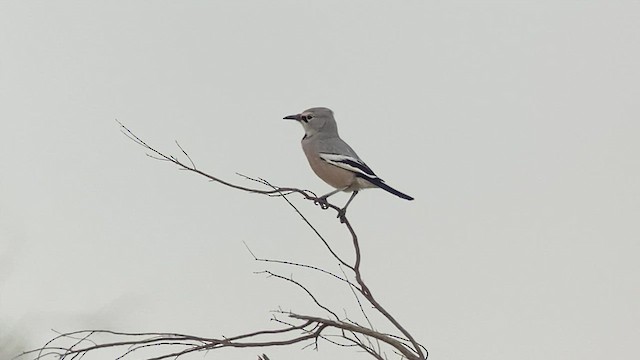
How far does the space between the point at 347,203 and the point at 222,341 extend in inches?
17.5

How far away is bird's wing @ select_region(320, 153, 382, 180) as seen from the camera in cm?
111

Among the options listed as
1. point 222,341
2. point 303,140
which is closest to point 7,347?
point 303,140

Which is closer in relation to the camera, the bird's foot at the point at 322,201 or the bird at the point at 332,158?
the bird's foot at the point at 322,201

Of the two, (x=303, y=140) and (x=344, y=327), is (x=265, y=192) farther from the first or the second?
(x=303, y=140)

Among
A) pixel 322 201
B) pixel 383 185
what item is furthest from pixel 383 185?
pixel 322 201

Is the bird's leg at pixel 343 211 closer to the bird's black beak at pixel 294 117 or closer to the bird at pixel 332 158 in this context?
the bird at pixel 332 158

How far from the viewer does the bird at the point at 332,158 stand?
1.11m

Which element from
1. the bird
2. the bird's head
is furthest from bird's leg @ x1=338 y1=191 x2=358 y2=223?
the bird's head

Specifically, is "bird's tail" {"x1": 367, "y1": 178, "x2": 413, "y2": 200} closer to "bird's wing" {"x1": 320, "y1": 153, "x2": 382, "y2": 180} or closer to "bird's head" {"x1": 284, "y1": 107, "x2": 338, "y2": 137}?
"bird's wing" {"x1": 320, "y1": 153, "x2": 382, "y2": 180}

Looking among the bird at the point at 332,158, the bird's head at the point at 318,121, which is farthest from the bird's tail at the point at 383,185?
the bird's head at the point at 318,121

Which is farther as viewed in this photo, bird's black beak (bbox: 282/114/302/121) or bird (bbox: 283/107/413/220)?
bird's black beak (bbox: 282/114/302/121)

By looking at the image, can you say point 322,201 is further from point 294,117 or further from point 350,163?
point 294,117

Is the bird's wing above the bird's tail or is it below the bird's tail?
above

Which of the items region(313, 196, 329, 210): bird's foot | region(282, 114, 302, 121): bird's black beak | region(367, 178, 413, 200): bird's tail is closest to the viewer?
region(313, 196, 329, 210): bird's foot
